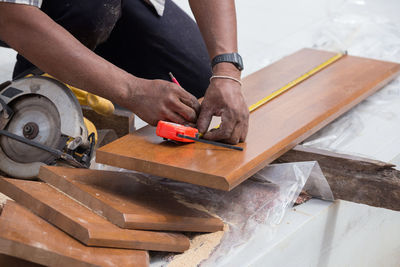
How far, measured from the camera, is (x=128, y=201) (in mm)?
1680

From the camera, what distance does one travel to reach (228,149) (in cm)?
181

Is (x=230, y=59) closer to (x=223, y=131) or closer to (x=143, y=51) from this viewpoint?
(x=223, y=131)

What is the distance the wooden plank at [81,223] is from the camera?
1483mm

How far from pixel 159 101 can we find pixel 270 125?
48 centimetres

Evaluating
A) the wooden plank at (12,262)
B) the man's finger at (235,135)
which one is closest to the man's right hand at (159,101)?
the man's finger at (235,135)

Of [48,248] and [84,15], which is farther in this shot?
[84,15]

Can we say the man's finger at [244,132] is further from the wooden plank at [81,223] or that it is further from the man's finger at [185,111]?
the wooden plank at [81,223]

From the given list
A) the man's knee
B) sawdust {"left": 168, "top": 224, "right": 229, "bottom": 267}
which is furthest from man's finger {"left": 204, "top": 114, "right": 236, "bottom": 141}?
the man's knee

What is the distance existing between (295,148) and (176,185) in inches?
17.7

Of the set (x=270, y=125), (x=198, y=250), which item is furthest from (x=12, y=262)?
(x=270, y=125)

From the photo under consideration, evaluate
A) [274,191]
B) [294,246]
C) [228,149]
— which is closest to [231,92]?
[228,149]

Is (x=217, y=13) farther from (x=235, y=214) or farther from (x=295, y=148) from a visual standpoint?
(x=235, y=214)

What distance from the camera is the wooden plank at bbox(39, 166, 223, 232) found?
1.58m

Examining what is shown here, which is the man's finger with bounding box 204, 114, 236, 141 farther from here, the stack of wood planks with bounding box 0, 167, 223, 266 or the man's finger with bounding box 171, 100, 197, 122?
the stack of wood planks with bounding box 0, 167, 223, 266
